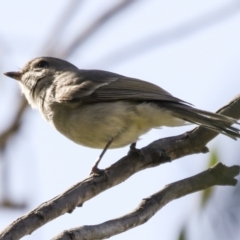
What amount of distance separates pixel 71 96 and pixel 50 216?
224cm

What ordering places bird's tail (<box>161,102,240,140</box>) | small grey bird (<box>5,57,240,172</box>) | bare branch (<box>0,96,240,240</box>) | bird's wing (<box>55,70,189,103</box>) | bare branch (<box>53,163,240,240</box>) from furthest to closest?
A: bird's wing (<box>55,70,189,103</box>)
small grey bird (<box>5,57,240,172</box>)
bird's tail (<box>161,102,240,140</box>)
bare branch (<box>0,96,240,240</box>)
bare branch (<box>53,163,240,240</box>)

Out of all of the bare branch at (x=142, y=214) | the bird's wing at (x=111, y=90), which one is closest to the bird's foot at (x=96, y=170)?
the bare branch at (x=142, y=214)

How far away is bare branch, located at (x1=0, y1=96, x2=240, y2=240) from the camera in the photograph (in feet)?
8.71

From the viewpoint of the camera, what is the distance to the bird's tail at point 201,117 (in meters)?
3.38

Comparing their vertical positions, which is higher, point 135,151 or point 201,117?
point 201,117

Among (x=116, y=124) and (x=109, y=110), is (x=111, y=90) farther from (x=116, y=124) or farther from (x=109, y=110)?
(x=116, y=124)

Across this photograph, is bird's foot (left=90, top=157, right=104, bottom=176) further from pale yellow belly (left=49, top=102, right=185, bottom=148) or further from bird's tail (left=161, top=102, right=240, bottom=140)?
bird's tail (left=161, top=102, right=240, bottom=140)

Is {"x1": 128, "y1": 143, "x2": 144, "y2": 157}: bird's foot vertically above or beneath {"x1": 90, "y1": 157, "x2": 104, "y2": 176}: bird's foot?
above

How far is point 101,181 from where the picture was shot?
11.2 feet

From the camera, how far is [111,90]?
4.83m

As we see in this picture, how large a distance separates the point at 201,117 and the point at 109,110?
1044 mm

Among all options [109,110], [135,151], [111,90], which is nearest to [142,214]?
[135,151]

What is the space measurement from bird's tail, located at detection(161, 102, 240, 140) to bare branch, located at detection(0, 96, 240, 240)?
0.11 meters

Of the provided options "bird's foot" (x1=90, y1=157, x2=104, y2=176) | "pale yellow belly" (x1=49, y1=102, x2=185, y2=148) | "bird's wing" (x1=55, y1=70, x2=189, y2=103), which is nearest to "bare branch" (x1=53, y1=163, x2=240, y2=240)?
"bird's foot" (x1=90, y1=157, x2=104, y2=176)
